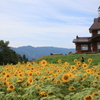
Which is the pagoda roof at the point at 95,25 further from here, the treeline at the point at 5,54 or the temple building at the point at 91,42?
the treeline at the point at 5,54

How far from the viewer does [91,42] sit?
40469mm

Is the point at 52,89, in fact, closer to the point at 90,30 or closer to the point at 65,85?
the point at 65,85

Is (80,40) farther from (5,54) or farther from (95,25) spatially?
(5,54)

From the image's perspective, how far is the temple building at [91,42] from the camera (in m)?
37.3

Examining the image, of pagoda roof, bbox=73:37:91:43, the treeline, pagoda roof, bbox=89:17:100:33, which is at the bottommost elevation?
the treeline

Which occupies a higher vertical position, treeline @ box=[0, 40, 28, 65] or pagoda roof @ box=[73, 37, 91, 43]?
pagoda roof @ box=[73, 37, 91, 43]

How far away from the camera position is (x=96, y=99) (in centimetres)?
353

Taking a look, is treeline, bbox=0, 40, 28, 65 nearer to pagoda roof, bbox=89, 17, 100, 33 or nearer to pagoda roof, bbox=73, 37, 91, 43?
pagoda roof, bbox=73, 37, 91, 43

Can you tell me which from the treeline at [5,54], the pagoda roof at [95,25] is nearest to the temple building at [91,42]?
the pagoda roof at [95,25]

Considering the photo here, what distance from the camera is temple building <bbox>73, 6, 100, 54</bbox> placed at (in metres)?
37.3

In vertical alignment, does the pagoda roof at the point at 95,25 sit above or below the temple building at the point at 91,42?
above

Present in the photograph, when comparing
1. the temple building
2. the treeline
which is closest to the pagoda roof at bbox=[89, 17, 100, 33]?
the temple building

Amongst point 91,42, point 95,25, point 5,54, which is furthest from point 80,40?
point 5,54

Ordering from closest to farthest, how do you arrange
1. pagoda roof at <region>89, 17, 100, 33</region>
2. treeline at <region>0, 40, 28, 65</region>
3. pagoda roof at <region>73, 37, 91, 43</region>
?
pagoda roof at <region>89, 17, 100, 33</region> < pagoda roof at <region>73, 37, 91, 43</region> < treeline at <region>0, 40, 28, 65</region>
